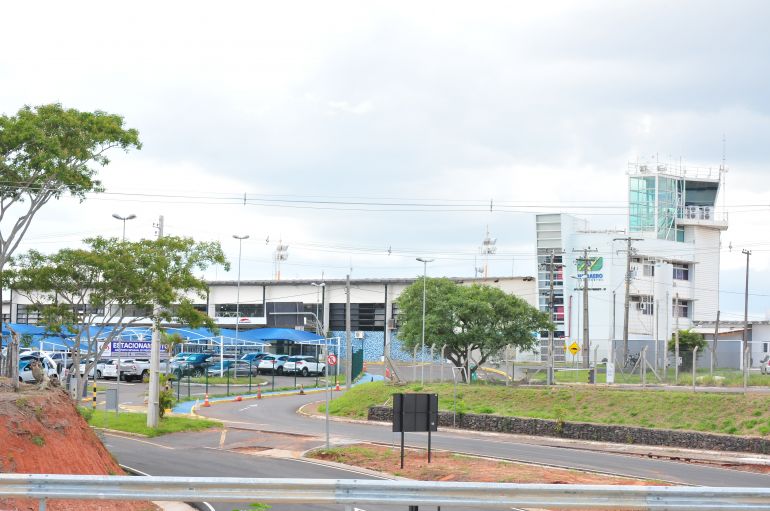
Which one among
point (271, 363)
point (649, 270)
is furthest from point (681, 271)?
point (271, 363)

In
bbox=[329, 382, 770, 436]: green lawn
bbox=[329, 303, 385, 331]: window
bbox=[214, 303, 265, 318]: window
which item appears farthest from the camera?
bbox=[214, 303, 265, 318]: window

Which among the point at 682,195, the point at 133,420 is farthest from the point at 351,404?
the point at 682,195

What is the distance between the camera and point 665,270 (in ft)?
263

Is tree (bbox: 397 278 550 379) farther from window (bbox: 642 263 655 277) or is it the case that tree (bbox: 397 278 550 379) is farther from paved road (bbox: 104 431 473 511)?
window (bbox: 642 263 655 277)

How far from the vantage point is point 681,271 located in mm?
83062

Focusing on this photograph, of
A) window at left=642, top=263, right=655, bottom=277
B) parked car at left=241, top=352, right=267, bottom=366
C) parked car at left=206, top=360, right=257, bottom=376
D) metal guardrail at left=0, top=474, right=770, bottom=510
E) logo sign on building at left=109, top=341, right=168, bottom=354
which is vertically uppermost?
window at left=642, top=263, right=655, bottom=277

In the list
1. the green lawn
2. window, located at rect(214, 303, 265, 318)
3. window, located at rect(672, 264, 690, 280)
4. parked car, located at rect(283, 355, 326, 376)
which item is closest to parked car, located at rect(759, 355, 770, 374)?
window, located at rect(672, 264, 690, 280)

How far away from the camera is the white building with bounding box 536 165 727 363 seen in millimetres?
78188

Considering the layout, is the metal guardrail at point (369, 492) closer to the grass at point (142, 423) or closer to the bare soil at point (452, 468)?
the bare soil at point (452, 468)

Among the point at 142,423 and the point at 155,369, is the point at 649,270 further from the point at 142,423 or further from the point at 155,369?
the point at 155,369

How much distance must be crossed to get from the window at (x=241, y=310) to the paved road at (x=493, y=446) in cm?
4539

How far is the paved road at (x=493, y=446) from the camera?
88.7 feet

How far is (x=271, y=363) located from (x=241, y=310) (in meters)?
28.5

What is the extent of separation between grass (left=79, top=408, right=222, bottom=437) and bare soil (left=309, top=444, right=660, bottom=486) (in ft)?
27.6
